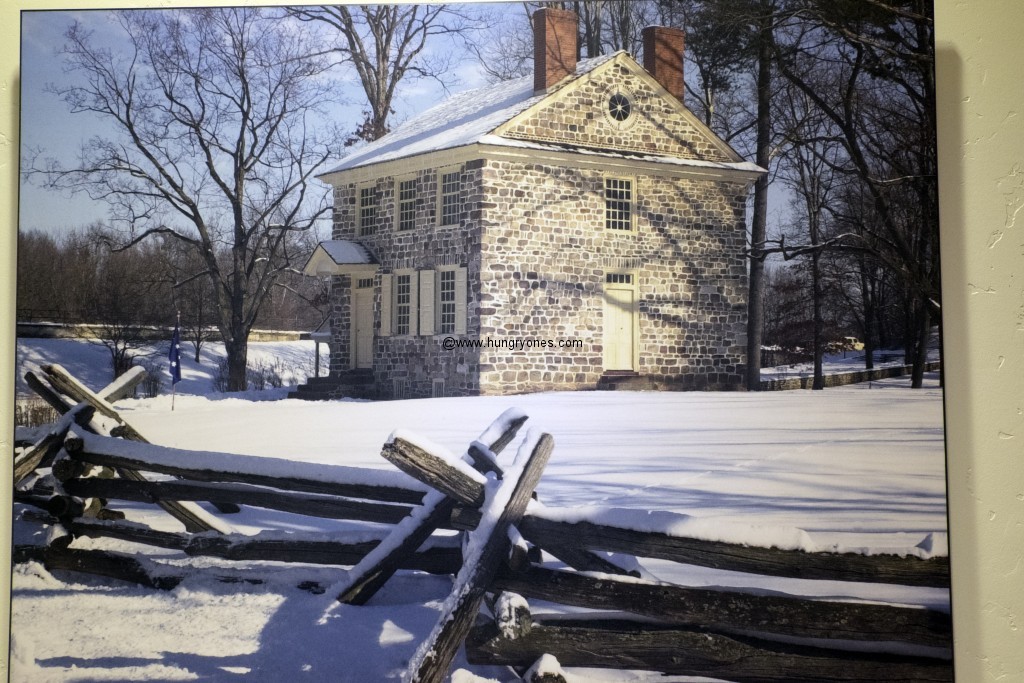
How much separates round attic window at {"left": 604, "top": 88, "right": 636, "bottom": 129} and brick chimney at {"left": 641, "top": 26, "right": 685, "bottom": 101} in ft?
0.54

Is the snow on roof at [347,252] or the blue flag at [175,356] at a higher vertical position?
the snow on roof at [347,252]

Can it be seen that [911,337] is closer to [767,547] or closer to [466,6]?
[767,547]

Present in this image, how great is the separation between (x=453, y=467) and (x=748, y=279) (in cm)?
172

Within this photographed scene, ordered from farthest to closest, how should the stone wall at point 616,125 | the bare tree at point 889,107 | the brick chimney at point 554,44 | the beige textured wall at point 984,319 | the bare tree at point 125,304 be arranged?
1. the bare tree at point 125,304
2. the stone wall at point 616,125
3. the brick chimney at point 554,44
4. the bare tree at point 889,107
5. the beige textured wall at point 984,319

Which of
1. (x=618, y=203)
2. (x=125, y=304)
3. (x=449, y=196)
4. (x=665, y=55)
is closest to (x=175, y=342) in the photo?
Answer: (x=125, y=304)

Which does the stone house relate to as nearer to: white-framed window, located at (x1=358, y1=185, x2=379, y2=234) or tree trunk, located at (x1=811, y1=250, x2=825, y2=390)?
white-framed window, located at (x1=358, y1=185, x2=379, y2=234)

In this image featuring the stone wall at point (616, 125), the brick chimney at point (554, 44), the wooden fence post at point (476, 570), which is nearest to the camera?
the wooden fence post at point (476, 570)

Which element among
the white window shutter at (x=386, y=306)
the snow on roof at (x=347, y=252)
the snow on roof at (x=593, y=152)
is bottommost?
the white window shutter at (x=386, y=306)

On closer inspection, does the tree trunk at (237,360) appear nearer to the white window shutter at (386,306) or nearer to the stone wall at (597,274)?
the white window shutter at (386,306)

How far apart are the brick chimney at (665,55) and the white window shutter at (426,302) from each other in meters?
1.45

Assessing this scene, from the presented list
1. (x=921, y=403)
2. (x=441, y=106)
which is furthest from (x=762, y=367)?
(x=441, y=106)

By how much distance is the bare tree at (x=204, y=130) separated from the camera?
436 cm

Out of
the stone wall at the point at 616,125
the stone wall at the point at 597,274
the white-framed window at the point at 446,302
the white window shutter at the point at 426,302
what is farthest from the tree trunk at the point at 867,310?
the white window shutter at the point at 426,302

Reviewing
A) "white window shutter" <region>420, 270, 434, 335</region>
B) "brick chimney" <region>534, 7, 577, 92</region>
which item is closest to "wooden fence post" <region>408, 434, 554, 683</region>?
"white window shutter" <region>420, 270, 434, 335</region>
